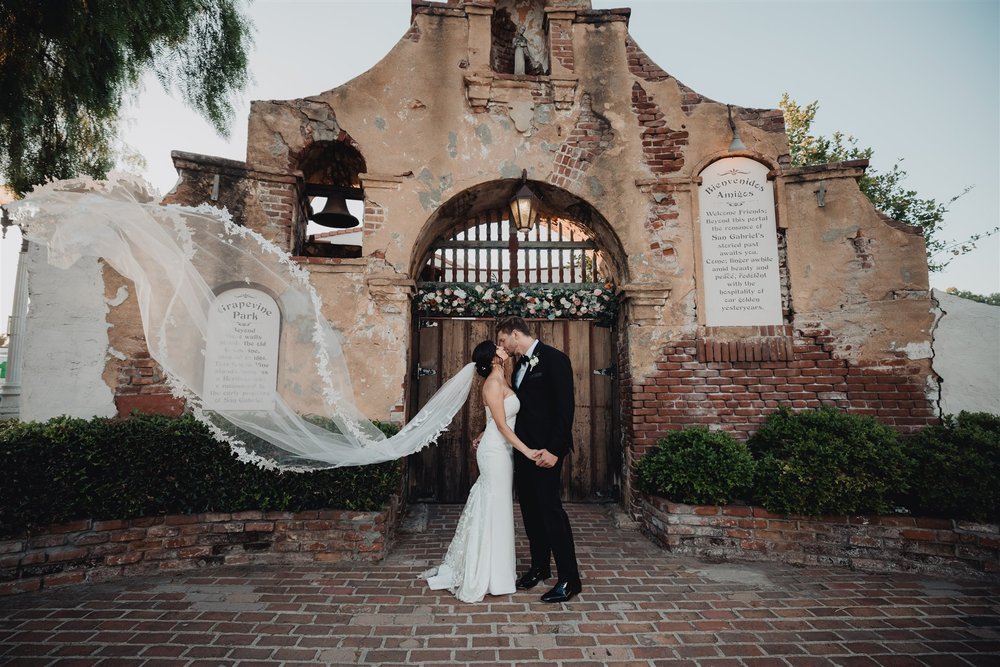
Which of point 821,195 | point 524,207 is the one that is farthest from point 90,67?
point 821,195

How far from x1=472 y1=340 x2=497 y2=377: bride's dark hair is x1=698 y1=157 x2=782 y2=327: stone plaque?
3128 millimetres

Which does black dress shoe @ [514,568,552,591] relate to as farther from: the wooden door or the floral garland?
the floral garland

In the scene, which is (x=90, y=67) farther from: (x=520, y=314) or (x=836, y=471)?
(x=836, y=471)

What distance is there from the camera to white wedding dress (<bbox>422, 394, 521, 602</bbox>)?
3.72 metres

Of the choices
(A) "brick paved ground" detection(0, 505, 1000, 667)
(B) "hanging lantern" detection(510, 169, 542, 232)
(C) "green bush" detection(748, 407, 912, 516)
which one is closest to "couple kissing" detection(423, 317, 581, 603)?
(A) "brick paved ground" detection(0, 505, 1000, 667)

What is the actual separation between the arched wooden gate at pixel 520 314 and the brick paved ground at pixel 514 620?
2191 millimetres

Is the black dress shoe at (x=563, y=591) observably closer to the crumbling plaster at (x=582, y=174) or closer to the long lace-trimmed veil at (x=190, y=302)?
the long lace-trimmed veil at (x=190, y=302)

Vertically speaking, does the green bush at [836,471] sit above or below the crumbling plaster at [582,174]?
below

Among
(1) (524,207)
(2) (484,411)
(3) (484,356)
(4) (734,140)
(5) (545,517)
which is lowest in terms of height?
(5) (545,517)

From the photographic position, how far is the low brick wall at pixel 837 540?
426cm

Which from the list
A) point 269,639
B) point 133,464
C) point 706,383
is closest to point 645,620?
point 269,639

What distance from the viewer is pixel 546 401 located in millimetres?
4043

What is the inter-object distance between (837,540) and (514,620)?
3.34 m

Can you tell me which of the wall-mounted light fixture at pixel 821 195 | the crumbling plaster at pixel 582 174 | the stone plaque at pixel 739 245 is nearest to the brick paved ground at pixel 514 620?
the crumbling plaster at pixel 582 174
